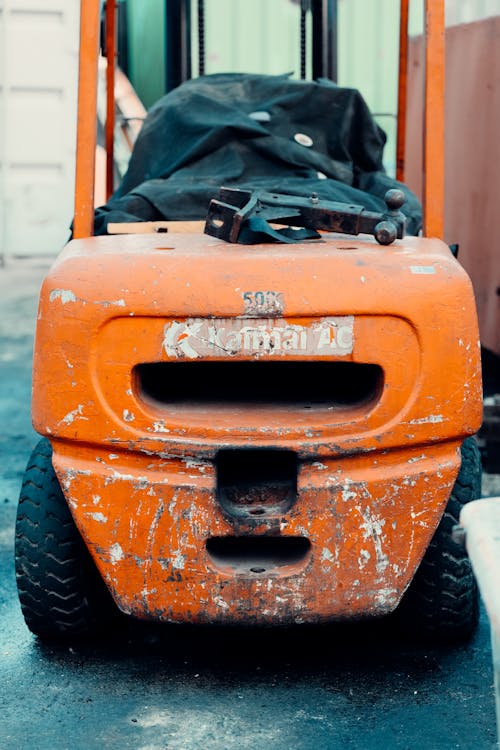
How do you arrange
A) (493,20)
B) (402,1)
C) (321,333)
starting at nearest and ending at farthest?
(321,333) → (402,1) → (493,20)

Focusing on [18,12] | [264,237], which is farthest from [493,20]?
[18,12]

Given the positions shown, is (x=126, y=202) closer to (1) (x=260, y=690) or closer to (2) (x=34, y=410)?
(2) (x=34, y=410)

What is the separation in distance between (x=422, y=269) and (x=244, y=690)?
1180 millimetres

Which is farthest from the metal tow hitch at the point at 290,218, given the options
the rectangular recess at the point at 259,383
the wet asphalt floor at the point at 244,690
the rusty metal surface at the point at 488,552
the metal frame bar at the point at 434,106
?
the rusty metal surface at the point at 488,552

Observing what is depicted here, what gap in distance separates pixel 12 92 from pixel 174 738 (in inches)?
348

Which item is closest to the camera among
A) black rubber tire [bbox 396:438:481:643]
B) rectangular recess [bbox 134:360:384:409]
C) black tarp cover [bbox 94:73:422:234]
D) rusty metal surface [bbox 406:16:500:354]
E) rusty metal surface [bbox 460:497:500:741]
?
rusty metal surface [bbox 460:497:500:741]

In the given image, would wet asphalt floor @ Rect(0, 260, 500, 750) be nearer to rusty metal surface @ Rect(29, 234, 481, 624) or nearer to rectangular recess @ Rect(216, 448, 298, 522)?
rusty metal surface @ Rect(29, 234, 481, 624)

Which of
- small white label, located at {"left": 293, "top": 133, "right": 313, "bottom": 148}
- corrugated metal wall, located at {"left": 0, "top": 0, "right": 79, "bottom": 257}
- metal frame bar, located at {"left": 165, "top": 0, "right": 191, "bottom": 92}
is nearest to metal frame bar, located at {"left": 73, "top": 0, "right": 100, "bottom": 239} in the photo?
small white label, located at {"left": 293, "top": 133, "right": 313, "bottom": 148}

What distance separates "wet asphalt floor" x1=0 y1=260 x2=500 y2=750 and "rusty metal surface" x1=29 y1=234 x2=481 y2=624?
228mm

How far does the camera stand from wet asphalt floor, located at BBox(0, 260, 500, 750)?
2.80 m

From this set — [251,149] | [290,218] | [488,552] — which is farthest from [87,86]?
[488,552]

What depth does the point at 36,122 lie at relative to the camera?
10742 millimetres

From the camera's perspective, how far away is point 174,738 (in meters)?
2.79

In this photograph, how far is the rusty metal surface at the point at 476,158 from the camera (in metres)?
6.17
